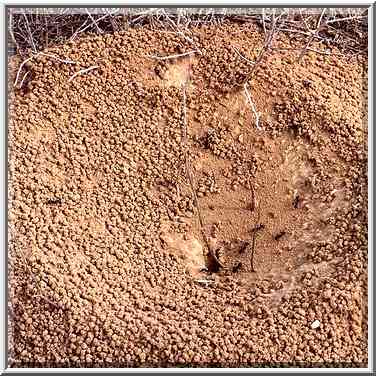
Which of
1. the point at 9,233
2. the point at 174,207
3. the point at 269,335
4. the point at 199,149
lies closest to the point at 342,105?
the point at 199,149

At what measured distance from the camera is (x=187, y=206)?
13.9 feet

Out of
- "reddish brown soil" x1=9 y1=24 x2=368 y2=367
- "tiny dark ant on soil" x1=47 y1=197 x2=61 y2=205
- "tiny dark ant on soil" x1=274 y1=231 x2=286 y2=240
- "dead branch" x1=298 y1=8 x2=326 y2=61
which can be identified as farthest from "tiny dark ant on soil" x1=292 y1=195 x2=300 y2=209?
"tiny dark ant on soil" x1=47 y1=197 x2=61 y2=205

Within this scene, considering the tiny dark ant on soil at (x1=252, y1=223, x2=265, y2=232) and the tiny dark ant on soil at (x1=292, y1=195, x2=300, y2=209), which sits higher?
the tiny dark ant on soil at (x1=292, y1=195, x2=300, y2=209)

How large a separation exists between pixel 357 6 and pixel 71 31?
191 cm

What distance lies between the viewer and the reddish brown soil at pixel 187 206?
3.50 meters

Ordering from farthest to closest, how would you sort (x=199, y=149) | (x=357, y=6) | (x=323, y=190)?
1. (x=199, y=149)
2. (x=323, y=190)
3. (x=357, y=6)

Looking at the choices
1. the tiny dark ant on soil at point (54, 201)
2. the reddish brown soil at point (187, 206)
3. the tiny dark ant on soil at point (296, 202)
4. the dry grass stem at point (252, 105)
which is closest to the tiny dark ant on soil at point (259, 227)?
the reddish brown soil at point (187, 206)

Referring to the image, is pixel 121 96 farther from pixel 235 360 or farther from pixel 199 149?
pixel 235 360

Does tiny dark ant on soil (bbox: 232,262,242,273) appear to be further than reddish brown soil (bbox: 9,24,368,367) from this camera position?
Yes

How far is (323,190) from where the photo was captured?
4113mm

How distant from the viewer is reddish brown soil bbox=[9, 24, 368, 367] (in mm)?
3498

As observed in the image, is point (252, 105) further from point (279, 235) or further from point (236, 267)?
point (236, 267)

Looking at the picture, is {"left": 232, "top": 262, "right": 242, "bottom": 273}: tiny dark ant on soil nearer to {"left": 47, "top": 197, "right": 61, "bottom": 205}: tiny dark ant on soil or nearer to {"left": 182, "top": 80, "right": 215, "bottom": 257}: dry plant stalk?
{"left": 182, "top": 80, "right": 215, "bottom": 257}: dry plant stalk

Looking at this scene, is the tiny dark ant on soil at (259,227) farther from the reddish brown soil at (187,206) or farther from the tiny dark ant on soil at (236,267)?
the tiny dark ant on soil at (236,267)
